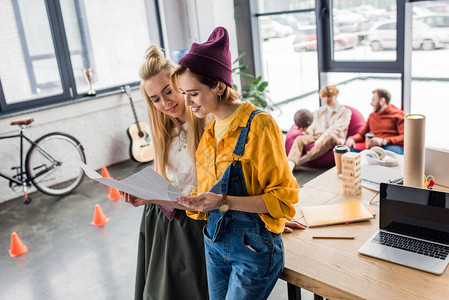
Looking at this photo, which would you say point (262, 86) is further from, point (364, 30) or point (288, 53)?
point (364, 30)

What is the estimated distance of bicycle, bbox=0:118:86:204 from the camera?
15.1ft

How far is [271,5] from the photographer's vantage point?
5949 millimetres

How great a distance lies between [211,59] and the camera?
1350 millimetres

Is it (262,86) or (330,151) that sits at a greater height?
(262,86)

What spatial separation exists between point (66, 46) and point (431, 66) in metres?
4.32

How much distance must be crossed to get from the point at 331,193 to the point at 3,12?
4.45 m

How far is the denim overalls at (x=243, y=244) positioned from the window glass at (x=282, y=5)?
4582 mm

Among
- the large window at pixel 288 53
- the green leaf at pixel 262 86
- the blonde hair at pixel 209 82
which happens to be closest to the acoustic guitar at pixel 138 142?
the green leaf at pixel 262 86

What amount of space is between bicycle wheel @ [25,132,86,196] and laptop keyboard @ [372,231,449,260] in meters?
3.96

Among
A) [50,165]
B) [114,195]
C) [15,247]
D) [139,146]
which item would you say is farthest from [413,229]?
[50,165]

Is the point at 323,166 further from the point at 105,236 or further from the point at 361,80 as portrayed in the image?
the point at 105,236

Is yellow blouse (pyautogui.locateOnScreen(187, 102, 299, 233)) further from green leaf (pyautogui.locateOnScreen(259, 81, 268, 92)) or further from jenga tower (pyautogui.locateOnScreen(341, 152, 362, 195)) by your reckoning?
green leaf (pyautogui.locateOnScreen(259, 81, 268, 92))

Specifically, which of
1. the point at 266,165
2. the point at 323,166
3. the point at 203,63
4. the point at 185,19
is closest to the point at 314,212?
the point at 266,165

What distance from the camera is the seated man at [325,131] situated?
15.2ft
